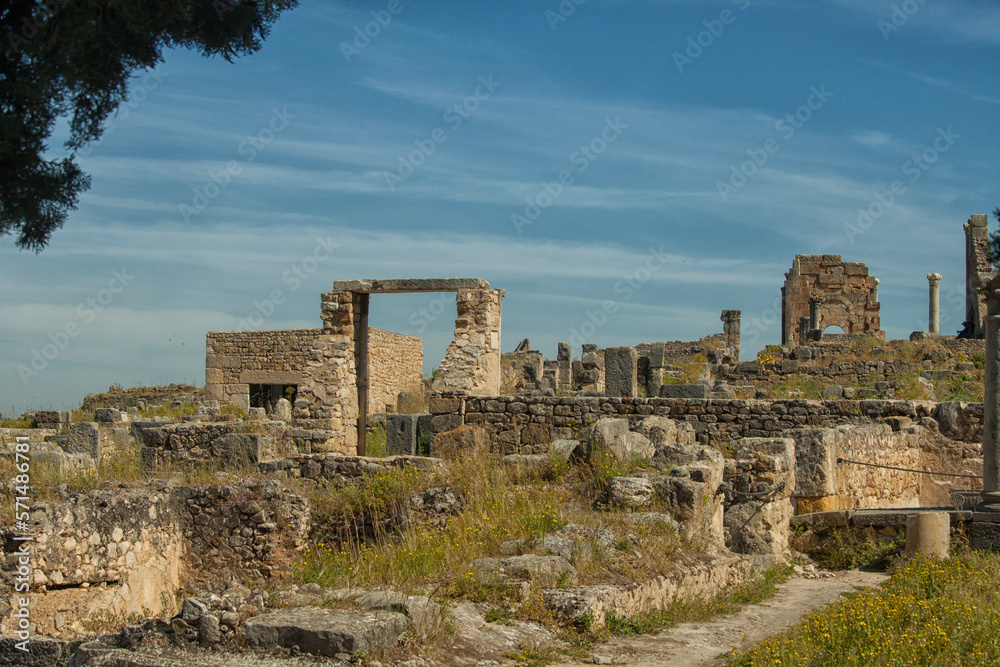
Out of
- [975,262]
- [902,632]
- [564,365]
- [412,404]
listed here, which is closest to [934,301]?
[975,262]

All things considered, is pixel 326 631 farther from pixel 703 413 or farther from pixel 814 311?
pixel 814 311

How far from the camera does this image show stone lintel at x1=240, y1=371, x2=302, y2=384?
25438 millimetres

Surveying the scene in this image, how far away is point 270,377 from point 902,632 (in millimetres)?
22017

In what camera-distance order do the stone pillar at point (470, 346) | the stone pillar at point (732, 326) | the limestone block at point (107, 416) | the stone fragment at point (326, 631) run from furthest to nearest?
the stone pillar at point (732, 326) < the limestone block at point (107, 416) < the stone pillar at point (470, 346) < the stone fragment at point (326, 631)

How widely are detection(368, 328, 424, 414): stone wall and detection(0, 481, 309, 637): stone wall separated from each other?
48.8 feet

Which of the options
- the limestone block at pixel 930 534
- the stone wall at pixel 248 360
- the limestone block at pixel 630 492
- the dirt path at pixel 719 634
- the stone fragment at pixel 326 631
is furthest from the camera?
the stone wall at pixel 248 360

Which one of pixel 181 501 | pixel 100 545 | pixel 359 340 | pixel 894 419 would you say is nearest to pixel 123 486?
pixel 181 501

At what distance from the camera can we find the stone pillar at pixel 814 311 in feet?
104

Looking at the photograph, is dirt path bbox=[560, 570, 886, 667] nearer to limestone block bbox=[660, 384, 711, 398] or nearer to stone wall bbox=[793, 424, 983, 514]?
stone wall bbox=[793, 424, 983, 514]

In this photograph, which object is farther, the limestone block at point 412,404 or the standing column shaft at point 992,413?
the limestone block at point 412,404

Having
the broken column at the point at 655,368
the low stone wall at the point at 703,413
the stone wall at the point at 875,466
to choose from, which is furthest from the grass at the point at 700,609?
the broken column at the point at 655,368

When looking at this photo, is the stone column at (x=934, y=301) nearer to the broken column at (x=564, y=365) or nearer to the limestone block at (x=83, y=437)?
the broken column at (x=564, y=365)

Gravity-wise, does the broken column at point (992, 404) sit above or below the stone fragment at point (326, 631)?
above

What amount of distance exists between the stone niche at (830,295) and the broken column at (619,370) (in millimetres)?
17115
